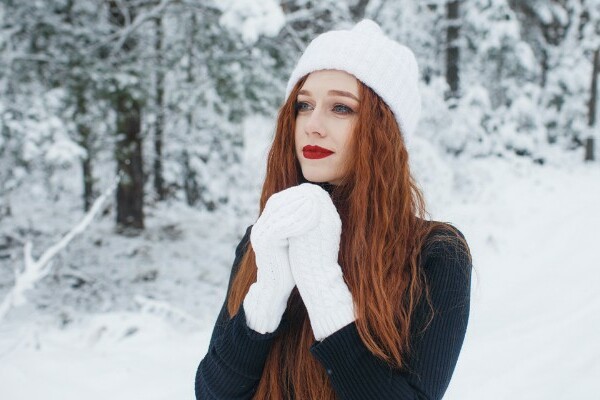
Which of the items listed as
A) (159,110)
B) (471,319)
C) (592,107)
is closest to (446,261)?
(471,319)

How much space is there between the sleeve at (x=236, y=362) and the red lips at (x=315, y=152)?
60 cm

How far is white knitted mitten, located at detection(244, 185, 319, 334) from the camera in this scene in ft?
4.62

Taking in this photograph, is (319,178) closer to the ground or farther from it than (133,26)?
closer to the ground

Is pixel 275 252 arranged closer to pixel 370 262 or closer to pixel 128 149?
pixel 370 262

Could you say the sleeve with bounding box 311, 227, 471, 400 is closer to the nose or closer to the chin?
the chin

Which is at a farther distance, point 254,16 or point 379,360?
point 254,16

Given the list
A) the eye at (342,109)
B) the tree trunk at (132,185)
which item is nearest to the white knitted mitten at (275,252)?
the eye at (342,109)

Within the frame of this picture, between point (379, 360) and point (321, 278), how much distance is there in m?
0.29

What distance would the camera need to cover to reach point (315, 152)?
1.74 metres

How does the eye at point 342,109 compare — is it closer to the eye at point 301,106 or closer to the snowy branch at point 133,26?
the eye at point 301,106

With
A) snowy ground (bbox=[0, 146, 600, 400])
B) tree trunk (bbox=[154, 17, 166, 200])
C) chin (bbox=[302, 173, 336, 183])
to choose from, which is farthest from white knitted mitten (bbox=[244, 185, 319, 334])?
tree trunk (bbox=[154, 17, 166, 200])

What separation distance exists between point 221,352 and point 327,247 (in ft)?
1.65

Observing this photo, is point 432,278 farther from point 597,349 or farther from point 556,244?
point 556,244

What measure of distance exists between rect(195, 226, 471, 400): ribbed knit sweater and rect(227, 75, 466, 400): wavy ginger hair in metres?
0.04
